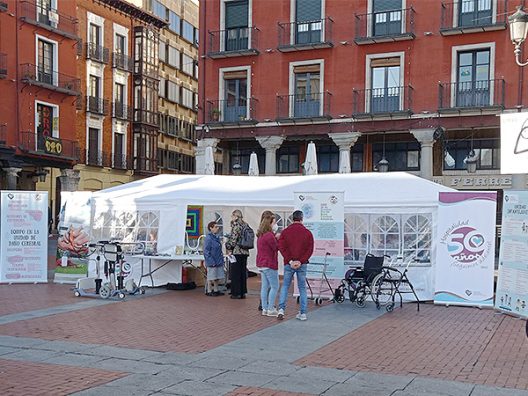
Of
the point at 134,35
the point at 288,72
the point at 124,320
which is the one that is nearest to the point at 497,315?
the point at 124,320

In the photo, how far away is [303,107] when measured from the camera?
2752cm

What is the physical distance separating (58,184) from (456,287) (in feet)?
93.2

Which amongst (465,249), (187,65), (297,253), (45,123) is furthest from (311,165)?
(187,65)

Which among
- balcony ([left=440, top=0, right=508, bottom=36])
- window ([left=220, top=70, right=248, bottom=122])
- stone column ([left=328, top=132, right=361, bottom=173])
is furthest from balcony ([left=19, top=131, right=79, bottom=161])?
balcony ([left=440, top=0, right=508, bottom=36])

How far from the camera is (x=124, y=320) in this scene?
1002cm

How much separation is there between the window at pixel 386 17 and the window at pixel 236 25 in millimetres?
6159

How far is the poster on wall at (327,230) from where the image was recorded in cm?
1240

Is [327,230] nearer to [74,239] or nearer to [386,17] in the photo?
[74,239]

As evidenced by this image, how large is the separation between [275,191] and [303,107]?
535 inches

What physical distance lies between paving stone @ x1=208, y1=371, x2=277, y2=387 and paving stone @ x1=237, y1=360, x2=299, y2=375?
15cm

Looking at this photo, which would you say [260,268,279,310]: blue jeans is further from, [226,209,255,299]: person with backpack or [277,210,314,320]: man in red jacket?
[226,209,255,299]: person with backpack

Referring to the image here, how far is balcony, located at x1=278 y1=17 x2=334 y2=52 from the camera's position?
2714 centimetres

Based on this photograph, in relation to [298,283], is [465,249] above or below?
above

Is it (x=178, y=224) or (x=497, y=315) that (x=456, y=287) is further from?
(x=178, y=224)
